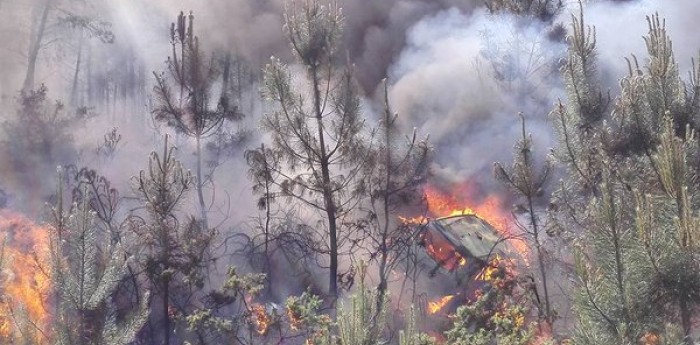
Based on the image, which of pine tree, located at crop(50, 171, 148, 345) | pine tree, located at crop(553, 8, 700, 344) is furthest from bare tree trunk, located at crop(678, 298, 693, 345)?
pine tree, located at crop(50, 171, 148, 345)

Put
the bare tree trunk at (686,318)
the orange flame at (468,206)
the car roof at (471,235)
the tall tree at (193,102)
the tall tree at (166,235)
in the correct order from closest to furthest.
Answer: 1. the bare tree trunk at (686,318)
2. the tall tree at (166,235)
3. the car roof at (471,235)
4. the orange flame at (468,206)
5. the tall tree at (193,102)

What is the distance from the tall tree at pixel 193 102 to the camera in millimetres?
12586

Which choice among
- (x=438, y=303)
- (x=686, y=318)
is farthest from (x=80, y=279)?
(x=438, y=303)

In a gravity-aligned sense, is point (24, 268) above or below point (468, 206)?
below

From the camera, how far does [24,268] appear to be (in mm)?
10719

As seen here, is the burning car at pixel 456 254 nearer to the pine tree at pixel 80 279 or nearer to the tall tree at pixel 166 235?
the tall tree at pixel 166 235

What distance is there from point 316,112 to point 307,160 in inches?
29.3

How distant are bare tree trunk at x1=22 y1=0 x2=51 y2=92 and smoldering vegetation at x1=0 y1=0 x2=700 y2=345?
69 millimetres

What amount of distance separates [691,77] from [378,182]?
209 inches

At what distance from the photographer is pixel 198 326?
8.62 meters

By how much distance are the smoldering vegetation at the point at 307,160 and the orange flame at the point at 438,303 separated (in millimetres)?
25

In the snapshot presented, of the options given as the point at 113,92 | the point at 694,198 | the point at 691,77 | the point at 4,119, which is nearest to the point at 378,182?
the point at 691,77

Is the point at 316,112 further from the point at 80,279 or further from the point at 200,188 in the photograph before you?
the point at 80,279

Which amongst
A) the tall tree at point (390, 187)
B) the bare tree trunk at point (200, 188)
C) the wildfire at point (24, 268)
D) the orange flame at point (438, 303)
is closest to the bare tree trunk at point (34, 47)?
the wildfire at point (24, 268)
